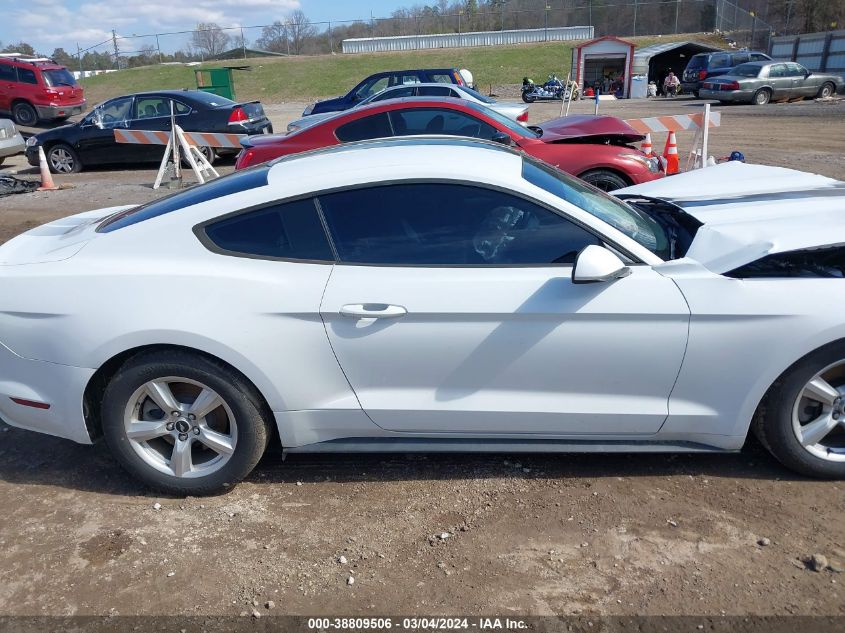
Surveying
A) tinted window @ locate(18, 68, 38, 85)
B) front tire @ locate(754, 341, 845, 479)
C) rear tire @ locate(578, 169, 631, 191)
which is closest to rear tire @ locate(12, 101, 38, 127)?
tinted window @ locate(18, 68, 38, 85)

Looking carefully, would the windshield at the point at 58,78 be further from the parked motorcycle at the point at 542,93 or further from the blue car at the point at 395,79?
the parked motorcycle at the point at 542,93

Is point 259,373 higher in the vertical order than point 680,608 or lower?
higher

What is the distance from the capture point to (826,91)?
25.5 m

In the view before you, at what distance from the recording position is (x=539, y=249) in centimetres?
315

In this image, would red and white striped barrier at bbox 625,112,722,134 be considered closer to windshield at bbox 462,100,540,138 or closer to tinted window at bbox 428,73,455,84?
windshield at bbox 462,100,540,138

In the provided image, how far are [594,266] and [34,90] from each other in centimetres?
2457

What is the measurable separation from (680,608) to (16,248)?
355 centimetres

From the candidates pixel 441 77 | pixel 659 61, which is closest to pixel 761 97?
pixel 441 77

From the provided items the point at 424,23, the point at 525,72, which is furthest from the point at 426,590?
the point at 424,23

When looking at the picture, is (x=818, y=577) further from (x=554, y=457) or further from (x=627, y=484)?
(x=554, y=457)

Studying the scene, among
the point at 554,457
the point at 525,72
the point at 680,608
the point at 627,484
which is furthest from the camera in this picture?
the point at 525,72

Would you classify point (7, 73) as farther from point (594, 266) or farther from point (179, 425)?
point (594, 266)

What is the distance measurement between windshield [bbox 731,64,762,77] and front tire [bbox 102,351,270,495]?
25.8 metres

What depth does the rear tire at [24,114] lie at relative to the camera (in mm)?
22844
